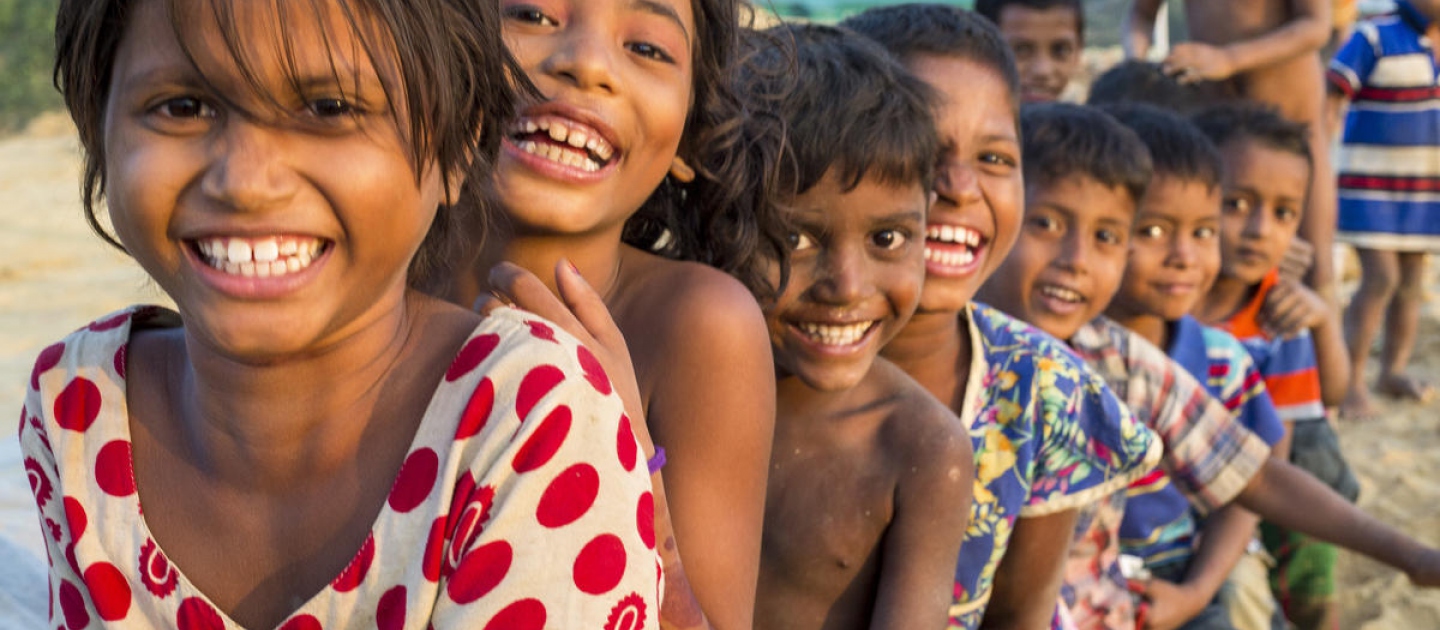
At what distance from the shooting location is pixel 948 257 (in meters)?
2.48

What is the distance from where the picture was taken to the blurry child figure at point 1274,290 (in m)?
3.95

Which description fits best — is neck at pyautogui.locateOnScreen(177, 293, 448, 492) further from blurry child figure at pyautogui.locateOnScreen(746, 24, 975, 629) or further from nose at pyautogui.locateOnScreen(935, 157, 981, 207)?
nose at pyautogui.locateOnScreen(935, 157, 981, 207)

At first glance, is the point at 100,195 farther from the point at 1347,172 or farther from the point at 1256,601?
the point at 1347,172

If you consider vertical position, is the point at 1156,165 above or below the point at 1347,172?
above

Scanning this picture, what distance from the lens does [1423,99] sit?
6.29 m

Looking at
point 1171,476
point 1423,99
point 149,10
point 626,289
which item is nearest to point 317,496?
point 149,10

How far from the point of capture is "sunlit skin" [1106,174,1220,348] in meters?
3.43

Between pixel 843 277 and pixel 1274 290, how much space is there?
238cm

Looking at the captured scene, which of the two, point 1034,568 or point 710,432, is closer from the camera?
point 710,432

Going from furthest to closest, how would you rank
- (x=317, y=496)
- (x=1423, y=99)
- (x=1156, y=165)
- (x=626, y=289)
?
(x=1423, y=99), (x=1156, y=165), (x=626, y=289), (x=317, y=496)

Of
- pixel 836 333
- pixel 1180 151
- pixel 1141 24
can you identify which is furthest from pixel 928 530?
pixel 1141 24

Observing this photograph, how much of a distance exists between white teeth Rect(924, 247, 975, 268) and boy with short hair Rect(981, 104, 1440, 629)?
544mm

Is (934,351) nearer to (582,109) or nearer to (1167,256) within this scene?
(582,109)

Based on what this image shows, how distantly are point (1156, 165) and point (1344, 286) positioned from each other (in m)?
5.14
